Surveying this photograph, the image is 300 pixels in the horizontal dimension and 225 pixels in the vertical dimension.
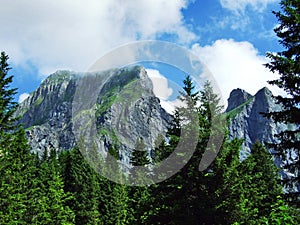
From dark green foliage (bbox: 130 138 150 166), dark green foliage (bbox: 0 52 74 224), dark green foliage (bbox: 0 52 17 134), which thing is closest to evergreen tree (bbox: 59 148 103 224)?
dark green foliage (bbox: 0 52 74 224)

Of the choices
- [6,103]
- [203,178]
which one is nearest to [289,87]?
[203,178]

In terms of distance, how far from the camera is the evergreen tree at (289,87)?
1591 cm

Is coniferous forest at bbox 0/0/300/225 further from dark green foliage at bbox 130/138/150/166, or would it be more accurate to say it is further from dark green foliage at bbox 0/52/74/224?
dark green foliage at bbox 130/138/150/166

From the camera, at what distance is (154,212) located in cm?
2330

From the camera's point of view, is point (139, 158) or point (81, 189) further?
point (139, 158)

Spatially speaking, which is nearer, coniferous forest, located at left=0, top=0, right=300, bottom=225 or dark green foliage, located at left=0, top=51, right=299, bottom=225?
coniferous forest, located at left=0, top=0, right=300, bottom=225

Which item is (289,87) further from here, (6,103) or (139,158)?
(139,158)

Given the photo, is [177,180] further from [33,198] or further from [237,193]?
[33,198]

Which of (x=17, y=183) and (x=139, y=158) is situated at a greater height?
(x=139, y=158)

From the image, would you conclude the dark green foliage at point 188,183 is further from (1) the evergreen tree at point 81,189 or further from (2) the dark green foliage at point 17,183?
(1) the evergreen tree at point 81,189

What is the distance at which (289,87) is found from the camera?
53.8ft

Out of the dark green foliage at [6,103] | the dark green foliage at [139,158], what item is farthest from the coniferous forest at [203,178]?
the dark green foliage at [139,158]

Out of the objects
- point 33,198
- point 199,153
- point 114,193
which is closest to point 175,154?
point 199,153

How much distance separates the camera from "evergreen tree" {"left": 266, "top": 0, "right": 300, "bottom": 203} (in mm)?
15906
